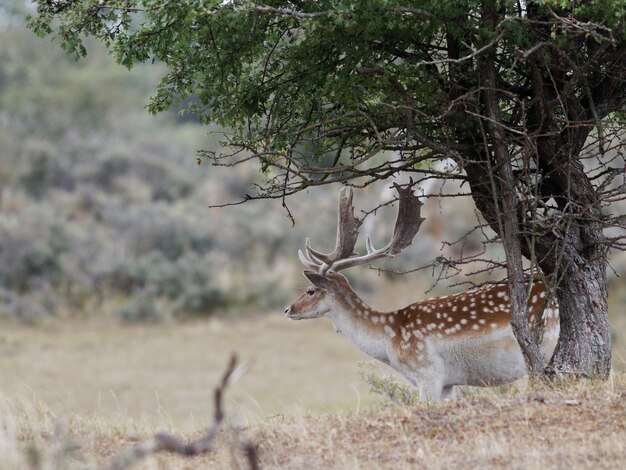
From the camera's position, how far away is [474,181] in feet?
30.7

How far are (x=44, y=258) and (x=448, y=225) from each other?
1212 cm

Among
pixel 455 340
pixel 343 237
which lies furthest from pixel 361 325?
pixel 455 340

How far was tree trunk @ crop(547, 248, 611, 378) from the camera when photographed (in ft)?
30.5

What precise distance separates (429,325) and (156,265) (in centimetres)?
1770

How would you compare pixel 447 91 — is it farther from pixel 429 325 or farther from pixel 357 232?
pixel 429 325

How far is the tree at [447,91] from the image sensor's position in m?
8.27

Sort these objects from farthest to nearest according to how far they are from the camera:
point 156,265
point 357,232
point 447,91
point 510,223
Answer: point 156,265
point 357,232
point 447,91
point 510,223

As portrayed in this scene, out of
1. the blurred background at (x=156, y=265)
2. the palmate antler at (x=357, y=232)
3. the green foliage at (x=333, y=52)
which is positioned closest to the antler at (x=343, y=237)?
the palmate antler at (x=357, y=232)

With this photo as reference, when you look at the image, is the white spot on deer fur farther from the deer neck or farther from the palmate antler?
the palmate antler

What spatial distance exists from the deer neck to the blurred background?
164 inches

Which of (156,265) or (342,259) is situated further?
(156,265)

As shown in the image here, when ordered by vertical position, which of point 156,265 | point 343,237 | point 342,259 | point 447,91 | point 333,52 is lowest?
point 342,259

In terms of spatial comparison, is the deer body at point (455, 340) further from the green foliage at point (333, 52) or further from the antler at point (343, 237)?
the green foliage at point (333, 52)

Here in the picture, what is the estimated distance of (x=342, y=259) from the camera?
10789mm
